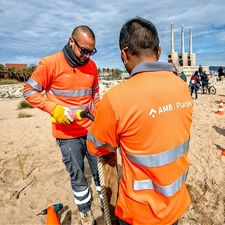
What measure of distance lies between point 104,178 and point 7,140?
214 inches

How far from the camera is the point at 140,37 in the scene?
4.36 ft

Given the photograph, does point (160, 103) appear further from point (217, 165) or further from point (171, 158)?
point (217, 165)

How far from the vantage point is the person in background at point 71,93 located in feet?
8.00

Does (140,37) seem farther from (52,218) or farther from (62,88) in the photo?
(52,218)

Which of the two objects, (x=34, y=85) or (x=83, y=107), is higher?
(x=34, y=85)

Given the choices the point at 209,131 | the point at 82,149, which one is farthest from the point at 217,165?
the point at 82,149

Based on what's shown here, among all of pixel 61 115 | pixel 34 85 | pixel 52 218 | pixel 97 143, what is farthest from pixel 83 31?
pixel 52 218

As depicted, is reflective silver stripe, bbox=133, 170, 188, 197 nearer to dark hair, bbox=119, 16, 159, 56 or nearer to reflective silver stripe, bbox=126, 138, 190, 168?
reflective silver stripe, bbox=126, 138, 190, 168

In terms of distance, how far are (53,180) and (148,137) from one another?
3319mm

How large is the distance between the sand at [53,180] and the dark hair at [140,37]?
246cm

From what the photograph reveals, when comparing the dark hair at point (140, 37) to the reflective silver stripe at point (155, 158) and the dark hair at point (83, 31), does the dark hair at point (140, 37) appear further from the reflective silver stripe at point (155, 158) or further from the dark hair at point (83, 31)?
the dark hair at point (83, 31)

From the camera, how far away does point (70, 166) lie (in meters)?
2.71

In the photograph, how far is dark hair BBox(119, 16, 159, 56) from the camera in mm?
1331

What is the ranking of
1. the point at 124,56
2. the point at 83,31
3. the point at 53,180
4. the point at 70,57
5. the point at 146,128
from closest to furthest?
the point at 146,128 < the point at 124,56 < the point at 83,31 < the point at 70,57 < the point at 53,180
